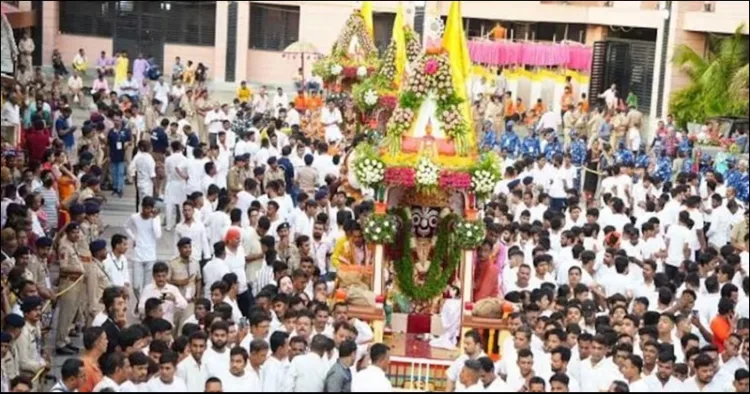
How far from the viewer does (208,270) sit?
1476 cm

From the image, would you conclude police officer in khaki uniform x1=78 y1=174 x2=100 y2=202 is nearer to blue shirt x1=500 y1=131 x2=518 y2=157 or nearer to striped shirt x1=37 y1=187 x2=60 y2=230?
striped shirt x1=37 y1=187 x2=60 y2=230

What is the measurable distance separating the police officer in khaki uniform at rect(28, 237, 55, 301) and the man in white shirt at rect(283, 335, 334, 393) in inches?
140

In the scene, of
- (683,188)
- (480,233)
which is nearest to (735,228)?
(683,188)

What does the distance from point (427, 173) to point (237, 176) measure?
7.20 meters

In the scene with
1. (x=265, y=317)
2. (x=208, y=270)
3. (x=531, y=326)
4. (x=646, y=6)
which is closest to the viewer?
(x=265, y=317)

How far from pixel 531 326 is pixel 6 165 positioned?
8122mm

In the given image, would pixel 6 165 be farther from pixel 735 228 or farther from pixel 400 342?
pixel 735 228

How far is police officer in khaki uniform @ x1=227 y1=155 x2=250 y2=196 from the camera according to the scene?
20.1 meters

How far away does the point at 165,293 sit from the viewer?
536 inches

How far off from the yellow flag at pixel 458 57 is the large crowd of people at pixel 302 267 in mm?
1158

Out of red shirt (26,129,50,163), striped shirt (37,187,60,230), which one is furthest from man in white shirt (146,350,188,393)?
red shirt (26,129,50,163)

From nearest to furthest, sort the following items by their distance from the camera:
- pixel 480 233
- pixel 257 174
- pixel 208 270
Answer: pixel 480 233, pixel 208 270, pixel 257 174

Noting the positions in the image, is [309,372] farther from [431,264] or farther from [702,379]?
[431,264]

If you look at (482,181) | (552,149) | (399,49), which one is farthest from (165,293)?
(552,149)
